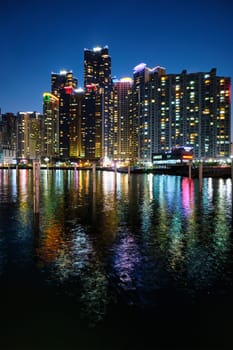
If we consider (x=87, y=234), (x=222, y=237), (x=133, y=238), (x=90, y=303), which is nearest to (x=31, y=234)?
(x=87, y=234)

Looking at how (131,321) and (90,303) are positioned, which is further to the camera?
(90,303)

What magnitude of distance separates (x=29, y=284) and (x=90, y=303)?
2497 millimetres

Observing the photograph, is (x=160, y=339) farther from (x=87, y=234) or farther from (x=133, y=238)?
(x=87, y=234)

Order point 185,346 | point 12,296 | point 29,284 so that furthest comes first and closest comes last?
1. point 29,284
2. point 12,296
3. point 185,346

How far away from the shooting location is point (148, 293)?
29.5 ft

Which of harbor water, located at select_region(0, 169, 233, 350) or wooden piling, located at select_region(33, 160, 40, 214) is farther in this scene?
wooden piling, located at select_region(33, 160, 40, 214)

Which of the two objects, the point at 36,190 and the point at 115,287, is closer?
the point at 115,287

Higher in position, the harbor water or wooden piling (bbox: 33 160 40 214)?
wooden piling (bbox: 33 160 40 214)

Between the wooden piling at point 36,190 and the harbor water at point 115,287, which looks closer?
the harbor water at point 115,287

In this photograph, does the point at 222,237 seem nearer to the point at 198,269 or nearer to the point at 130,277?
the point at 198,269

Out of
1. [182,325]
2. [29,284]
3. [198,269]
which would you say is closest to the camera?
[182,325]

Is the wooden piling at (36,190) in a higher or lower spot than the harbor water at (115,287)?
higher

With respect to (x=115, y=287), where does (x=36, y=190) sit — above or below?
above

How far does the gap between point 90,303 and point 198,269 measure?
461cm
